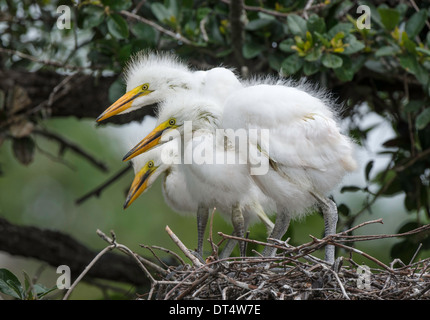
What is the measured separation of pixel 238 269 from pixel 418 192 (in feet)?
4.64

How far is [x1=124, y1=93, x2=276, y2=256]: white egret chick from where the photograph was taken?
7.43 feet

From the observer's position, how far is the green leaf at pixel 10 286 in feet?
6.77

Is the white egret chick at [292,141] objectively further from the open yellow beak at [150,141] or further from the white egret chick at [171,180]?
the white egret chick at [171,180]

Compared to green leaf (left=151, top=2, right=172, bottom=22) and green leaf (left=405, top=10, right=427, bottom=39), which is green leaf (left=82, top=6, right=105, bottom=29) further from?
green leaf (left=405, top=10, right=427, bottom=39)

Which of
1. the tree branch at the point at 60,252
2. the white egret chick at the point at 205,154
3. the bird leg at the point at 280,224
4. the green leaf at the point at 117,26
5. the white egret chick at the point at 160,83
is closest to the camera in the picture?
the white egret chick at the point at 205,154

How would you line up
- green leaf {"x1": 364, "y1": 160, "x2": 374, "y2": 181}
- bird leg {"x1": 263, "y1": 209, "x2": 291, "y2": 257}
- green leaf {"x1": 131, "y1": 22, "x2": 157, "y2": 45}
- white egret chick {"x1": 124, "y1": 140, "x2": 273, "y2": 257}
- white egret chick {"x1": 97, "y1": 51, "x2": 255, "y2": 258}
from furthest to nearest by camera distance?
green leaf {"x1": 364, "y1": 160, "x2": 374, "y2": 181}, green leaf {"x1": 131, "y1": 22, "x2": 157, "y2": 45}, white egret chick {"x1": 124, "y1": 140, "x2": 273, "y2": 257}, white egret chick {"x1": 97, "y1": 51, "x2": 255, "y2": 258}, bird leg {"x1": 263, "y1": 209, "x2": 291, "y2": 257}

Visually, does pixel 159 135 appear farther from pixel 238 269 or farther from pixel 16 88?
pixel 16 88

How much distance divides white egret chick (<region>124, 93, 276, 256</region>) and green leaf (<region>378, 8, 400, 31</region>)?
2.57 ft

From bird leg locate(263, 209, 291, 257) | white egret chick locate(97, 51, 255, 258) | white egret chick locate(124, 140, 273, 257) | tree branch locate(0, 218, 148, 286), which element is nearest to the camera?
bird leg locate(263, 209, 291, 257)

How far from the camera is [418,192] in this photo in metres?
3.04

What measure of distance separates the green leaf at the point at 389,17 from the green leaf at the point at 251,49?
1.74 ft

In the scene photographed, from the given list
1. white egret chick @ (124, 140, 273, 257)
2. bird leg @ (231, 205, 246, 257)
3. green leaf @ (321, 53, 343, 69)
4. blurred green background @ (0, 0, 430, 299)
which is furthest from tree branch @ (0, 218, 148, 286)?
green leaf @ (321, 53, 343, 69)

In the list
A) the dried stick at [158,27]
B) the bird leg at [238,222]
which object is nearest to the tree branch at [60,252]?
the bird leg at [238,222]
